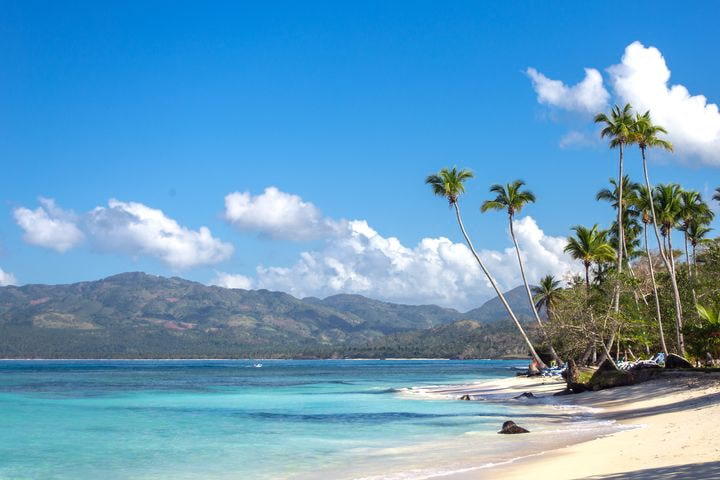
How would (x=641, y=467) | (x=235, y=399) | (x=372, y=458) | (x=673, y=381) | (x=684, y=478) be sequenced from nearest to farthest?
1. (x=684, y=478)
2. (x=641, y=467)
3. (x=372, y=458)
4. (x=673, y=381)
5. (x=235, y=399)

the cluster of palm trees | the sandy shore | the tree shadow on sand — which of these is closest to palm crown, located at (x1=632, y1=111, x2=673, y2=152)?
the cluster of palm trees

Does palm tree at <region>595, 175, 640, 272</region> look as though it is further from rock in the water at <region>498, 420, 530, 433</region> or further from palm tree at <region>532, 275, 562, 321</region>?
rock in the water at <region>498, 420, 530, 433</region>

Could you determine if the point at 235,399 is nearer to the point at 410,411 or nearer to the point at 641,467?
the point at 410,411

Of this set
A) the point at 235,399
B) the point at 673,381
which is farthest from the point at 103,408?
the point at 673,381

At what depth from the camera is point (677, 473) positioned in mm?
14023

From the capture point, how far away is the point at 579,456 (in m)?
18.5

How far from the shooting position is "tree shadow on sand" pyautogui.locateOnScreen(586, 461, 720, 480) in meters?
13.5

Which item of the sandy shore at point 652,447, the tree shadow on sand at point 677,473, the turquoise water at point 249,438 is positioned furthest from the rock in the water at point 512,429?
the tree shadow on sand at point 677,473

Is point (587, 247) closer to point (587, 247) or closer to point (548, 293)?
point (587, 247)

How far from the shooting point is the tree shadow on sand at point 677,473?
44.3 feet

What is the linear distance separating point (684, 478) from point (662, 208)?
44.0 metres

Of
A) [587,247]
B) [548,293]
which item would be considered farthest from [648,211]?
[548,293]

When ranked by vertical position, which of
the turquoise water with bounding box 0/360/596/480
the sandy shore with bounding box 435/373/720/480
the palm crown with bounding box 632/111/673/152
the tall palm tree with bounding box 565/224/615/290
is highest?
the palm crown with bounding box 632/111/673/152

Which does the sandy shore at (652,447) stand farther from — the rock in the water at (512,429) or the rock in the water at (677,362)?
the rock in the water at (677,362)
